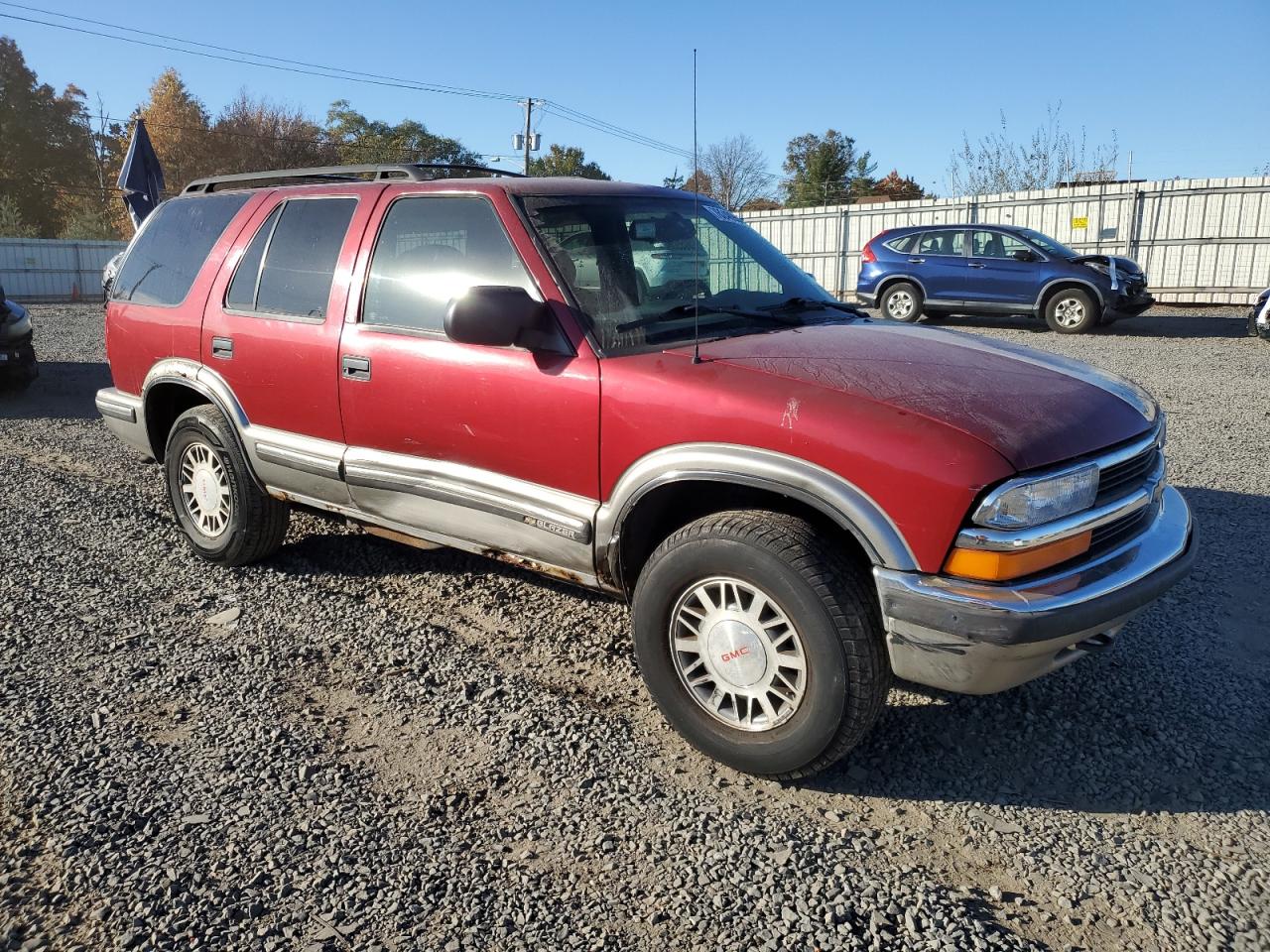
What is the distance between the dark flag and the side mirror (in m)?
12.5

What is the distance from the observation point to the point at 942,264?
50.2 ft

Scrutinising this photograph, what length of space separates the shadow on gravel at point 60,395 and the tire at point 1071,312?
44.1 feet

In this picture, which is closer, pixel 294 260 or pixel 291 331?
pixel 291 331

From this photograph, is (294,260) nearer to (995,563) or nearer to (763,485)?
(763,485)

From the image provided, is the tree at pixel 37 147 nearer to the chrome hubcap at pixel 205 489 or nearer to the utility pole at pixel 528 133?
the utility pole at pixel 528 133

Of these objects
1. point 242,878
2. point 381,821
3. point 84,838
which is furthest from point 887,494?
point 84,838

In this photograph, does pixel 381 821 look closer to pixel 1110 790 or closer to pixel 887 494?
pixel 887 494

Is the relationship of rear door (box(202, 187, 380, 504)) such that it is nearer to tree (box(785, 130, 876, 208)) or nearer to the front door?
the front door

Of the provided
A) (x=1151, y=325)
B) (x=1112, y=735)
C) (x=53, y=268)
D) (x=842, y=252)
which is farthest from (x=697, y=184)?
(x=53, y=268)

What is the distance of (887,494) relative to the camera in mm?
2520

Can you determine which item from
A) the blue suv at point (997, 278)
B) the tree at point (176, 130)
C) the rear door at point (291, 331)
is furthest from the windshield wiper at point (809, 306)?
the tree at point (176, 130)

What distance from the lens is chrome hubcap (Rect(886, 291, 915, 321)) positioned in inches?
627

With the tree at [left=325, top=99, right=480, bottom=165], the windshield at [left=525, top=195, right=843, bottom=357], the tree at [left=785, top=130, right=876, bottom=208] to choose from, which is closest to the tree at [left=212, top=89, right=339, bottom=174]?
the tree at [left=325, top=99, right=480, bottom=165]

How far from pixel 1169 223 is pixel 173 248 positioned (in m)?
20.0
